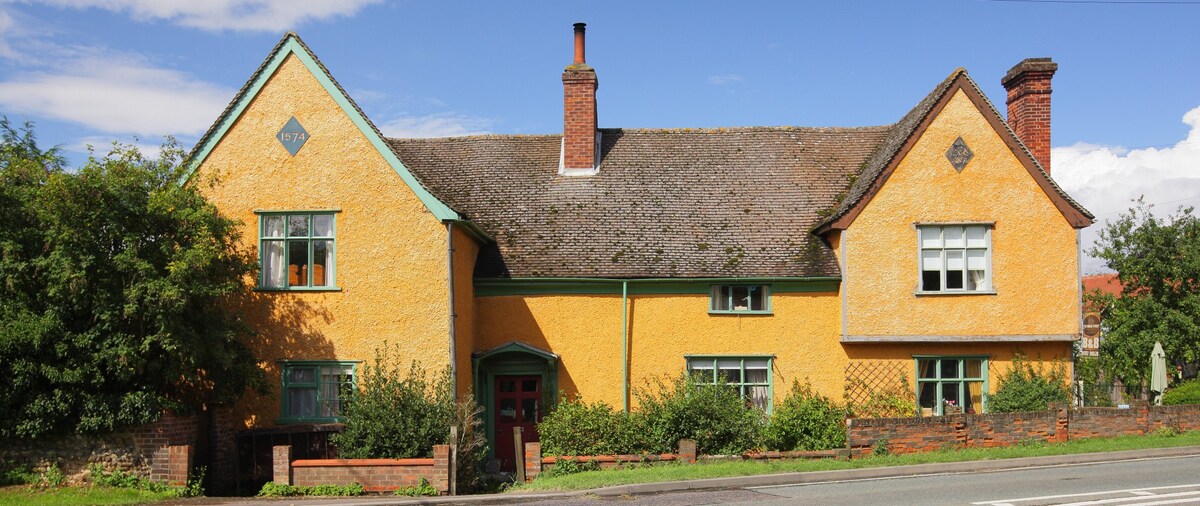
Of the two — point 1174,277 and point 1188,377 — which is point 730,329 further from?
point 1188,377

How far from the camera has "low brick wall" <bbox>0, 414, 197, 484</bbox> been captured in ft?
48.7

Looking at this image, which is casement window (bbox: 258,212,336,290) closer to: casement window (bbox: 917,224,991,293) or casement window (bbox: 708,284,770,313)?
casement window (bbox: 708,284,770,313)

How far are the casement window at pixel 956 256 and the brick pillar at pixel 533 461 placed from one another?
9.22 meters

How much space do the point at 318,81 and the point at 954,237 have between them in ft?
44.6

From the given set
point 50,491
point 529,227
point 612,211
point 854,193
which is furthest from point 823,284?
point 50,491

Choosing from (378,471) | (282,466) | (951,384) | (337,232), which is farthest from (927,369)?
(282,466)

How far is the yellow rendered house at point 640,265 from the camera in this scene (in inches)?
701

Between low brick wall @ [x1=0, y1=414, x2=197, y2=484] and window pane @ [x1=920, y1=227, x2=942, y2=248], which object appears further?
window pane @ [x1=920, y1=227, x2=942, y2=248]

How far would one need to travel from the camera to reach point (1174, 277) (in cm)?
2559

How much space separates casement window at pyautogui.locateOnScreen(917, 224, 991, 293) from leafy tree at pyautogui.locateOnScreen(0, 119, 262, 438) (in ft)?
46.2

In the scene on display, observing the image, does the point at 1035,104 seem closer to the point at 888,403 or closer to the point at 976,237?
the point at 976,237

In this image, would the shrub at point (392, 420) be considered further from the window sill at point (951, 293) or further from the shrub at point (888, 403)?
the window sill at point (951, 293)

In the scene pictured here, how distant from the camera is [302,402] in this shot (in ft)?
58.9

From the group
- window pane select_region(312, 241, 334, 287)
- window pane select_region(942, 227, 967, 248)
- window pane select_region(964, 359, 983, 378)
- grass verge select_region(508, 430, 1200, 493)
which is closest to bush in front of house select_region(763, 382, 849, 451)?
grass verge select_region(508, 430, 1200, 493)
